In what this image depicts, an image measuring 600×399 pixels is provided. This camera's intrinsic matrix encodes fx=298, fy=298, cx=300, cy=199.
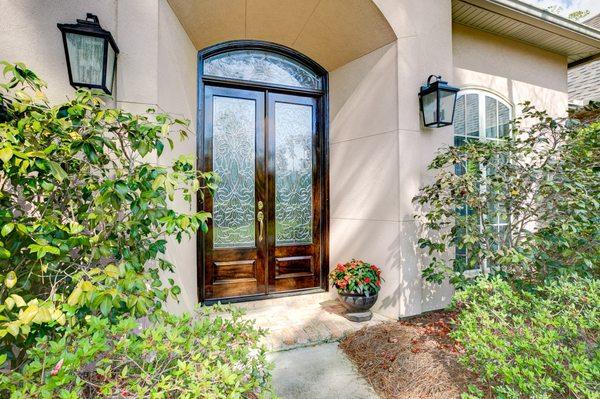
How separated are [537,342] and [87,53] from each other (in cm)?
327

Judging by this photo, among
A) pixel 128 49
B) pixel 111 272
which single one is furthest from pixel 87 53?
pixel 111 272

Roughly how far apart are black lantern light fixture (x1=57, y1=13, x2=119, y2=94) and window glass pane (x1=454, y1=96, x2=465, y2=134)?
13.3ft

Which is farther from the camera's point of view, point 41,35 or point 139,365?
point 41,35

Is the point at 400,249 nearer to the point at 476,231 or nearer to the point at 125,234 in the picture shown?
the point at 476,231

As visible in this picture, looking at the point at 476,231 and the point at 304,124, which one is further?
the point at 304,124

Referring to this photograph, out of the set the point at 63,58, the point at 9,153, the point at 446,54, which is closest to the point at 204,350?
the point at 9,153

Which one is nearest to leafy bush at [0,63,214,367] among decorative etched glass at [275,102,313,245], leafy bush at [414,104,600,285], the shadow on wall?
decorative etched glass at [275,102,313,245]

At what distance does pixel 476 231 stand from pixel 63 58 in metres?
3.76

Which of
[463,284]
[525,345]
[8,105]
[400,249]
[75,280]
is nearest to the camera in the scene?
[75,280]

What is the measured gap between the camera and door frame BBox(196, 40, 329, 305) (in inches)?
134

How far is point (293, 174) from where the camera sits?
3.88 m

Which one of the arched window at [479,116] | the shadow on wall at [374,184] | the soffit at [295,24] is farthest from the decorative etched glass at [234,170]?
the arched window at [479,116]

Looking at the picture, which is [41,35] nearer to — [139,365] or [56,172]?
[56,172]

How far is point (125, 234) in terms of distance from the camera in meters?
1.78
